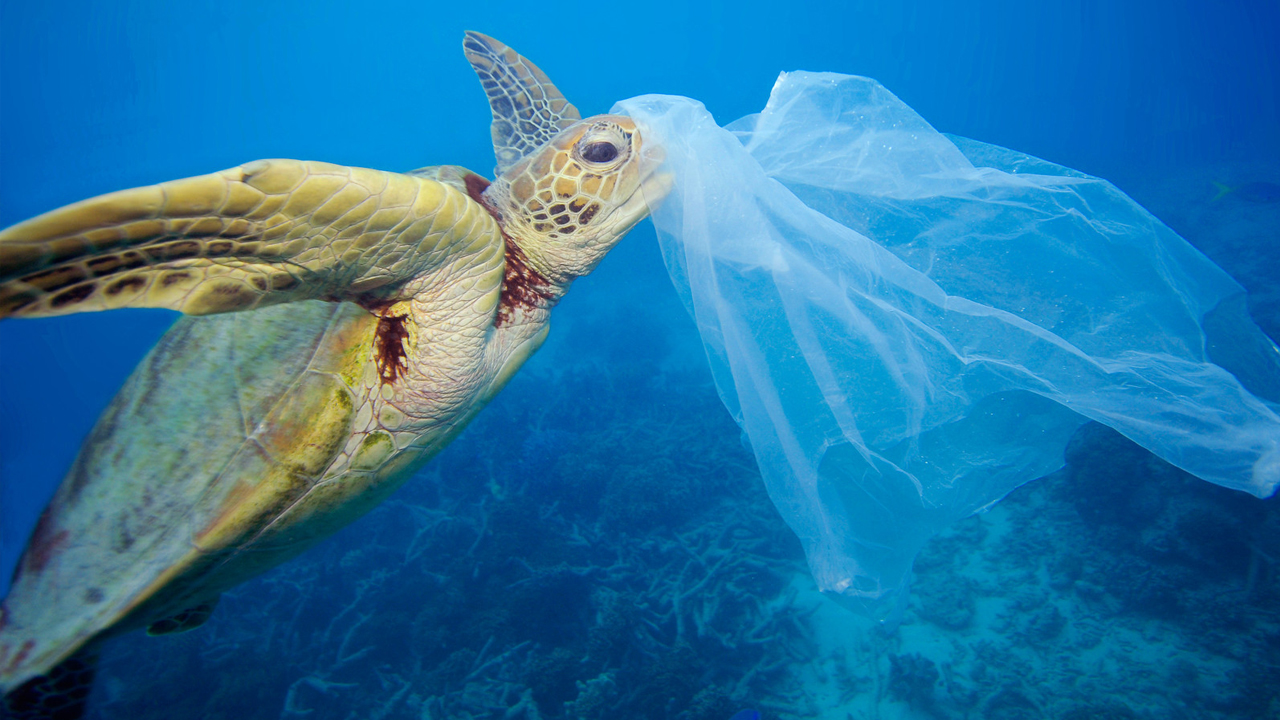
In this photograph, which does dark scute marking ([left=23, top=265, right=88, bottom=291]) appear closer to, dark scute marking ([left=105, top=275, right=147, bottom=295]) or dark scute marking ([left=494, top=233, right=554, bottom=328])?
dark scute marking ([left=105, top=275, right=147, bottom=295])

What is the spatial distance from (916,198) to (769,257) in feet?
2.00

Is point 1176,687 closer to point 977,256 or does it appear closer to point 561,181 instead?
point 977,256

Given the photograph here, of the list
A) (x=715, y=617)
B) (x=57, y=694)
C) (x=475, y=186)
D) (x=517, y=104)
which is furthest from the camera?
(x=715, y=617)

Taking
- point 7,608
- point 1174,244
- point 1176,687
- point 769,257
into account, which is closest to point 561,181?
point 769,257

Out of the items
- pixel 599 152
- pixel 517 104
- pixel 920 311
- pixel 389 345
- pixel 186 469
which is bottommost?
pixel 186 469

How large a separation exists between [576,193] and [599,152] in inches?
6.0

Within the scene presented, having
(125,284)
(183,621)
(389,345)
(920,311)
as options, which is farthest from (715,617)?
(125,284)

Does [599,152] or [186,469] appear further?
[599,152]

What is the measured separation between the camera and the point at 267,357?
1291 mm

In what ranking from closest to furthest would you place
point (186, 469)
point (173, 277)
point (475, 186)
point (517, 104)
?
1. point (173, 277)
2. point (186, 469)
3. point (475, 186)
4. point (517, 104)

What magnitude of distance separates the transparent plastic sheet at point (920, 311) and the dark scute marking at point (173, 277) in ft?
4.15

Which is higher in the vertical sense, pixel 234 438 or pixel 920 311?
pixel 920 311

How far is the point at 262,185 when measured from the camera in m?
0.82

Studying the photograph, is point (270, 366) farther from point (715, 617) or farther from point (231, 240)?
point (715, 617)
